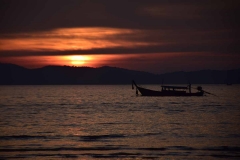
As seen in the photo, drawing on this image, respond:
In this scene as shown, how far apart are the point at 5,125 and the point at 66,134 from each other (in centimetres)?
1133

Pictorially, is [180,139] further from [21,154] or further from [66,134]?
[21,154]

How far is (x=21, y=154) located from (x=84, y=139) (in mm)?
7952

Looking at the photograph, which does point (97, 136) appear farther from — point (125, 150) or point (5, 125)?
point (5, 125)

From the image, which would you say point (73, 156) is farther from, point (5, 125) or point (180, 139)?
point (5, 125)

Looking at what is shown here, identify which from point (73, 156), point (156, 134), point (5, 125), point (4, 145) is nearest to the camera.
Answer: point (73, 156)

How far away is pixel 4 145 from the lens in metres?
31.8

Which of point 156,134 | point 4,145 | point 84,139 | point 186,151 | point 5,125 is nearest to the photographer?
point 186,151

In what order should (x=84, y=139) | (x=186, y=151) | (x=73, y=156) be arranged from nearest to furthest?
(x=73, y=156), (x=186, y=151), (x=84, y=139)

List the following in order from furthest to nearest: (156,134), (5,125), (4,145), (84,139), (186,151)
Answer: (5,125) < (156,134) < (84,139) < (4,145) < (186,151)

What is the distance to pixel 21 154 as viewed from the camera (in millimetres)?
27781

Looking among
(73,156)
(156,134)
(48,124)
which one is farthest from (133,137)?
(48,124)

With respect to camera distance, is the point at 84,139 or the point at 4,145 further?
the point at 84,139

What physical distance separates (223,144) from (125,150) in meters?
7.93

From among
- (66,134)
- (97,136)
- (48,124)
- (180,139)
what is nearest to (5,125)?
(48,124)
